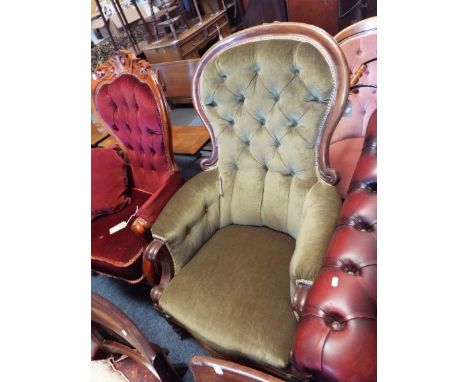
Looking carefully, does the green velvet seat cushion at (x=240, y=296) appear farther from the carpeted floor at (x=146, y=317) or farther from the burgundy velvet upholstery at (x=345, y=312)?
the carpeted floor at (x=146, y=317)

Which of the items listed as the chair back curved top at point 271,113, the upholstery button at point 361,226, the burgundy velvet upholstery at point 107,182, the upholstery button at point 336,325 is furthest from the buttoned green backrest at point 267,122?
the burgundy velvet upholstery at point 107,182

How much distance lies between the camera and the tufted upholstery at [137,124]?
4.17ft

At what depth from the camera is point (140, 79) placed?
1.25 metres

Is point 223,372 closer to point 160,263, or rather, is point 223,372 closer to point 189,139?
point 160,263

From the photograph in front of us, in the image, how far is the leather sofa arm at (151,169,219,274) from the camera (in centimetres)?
104

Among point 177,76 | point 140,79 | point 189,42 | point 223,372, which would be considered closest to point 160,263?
point 223,372

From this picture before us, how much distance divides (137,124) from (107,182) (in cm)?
37

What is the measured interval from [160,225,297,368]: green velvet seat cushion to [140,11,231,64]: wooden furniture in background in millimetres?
2697

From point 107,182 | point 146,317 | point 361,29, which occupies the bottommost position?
point 146,317

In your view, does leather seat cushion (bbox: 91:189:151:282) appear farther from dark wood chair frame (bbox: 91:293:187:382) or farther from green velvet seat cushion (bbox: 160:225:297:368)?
→ dark wood chair frame (bbox: 91:293:187:382)

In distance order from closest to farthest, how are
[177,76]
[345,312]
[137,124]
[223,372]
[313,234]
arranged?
1. [345,312]
2. [223,372]
3. [313,234]
4. [137,124]
5. [177,76]

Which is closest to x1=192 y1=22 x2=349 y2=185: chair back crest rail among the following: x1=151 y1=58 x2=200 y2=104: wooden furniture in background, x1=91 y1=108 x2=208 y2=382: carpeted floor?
x1=91 y1=108 x2=208 y2=382: carpeted floor

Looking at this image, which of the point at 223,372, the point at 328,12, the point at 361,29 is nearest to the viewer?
the point at 223,372
